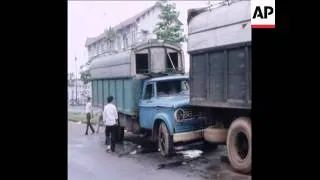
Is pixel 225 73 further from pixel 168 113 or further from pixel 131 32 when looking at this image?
pixel 131 32

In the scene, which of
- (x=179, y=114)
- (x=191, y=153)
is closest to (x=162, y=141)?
(x=191, y=153)

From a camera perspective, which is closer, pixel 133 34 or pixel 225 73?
pixel 225 73

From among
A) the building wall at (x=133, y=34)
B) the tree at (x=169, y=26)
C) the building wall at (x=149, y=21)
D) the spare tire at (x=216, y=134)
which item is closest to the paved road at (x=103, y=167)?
the spare tire at (x=216, y=134)

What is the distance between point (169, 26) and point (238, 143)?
59.2 ft

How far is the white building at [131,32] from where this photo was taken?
104ft

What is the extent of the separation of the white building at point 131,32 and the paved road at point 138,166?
1886 centimetres

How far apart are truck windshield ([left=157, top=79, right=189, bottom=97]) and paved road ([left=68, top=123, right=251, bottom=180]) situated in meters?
1.65

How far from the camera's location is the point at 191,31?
10.0m

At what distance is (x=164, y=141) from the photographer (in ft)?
35.4
